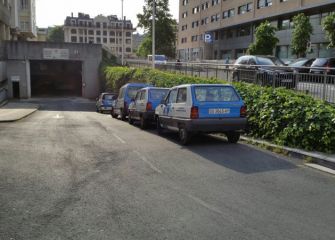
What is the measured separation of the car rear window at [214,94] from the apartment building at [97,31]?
136m

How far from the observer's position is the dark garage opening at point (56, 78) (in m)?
60.6

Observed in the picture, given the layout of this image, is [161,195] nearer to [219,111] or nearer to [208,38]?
[219,111]

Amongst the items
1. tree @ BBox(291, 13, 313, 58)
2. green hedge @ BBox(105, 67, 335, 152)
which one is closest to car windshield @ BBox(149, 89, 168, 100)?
green hedge @ BBox(105, 67, 335, 152)

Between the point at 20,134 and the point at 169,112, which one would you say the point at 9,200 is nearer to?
the point at 169,112

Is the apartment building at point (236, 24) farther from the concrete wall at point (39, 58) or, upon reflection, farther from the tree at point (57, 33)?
the tree at point (57, 33)

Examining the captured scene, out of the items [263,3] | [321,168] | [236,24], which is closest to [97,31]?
[236,24]

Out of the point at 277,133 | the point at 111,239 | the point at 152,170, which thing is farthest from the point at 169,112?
the point at 111,239

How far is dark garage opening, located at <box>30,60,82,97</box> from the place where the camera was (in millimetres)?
60625

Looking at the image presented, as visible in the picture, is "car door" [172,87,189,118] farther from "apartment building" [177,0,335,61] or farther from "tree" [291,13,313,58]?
"apartment building" [177,0,335,61]

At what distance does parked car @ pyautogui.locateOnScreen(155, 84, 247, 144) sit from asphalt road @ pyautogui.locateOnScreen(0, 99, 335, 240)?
70cm

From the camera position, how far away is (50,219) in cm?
502

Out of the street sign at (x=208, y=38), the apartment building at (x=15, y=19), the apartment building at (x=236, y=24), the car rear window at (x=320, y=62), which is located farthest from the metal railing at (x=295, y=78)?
the street sign at (x=208, y=38)

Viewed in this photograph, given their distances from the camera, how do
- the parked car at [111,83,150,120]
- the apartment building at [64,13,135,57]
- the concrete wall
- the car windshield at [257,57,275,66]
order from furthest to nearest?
1. the apartment building at [64,13,135,57]
2. the concrete wall
3. the car windshield at [257,57,275,66]
4. the parked car at [111,83,150,120]

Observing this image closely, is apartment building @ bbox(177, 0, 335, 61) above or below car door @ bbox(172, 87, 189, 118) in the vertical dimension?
above
